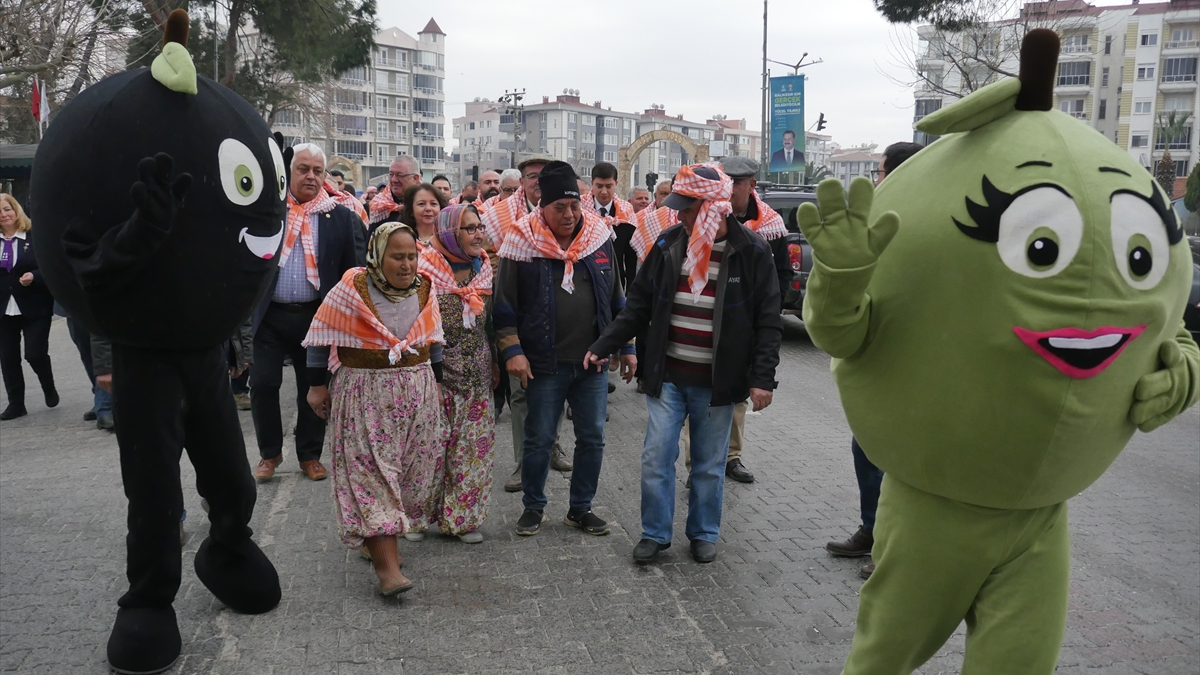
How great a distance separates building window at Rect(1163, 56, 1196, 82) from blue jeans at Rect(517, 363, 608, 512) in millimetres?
76029

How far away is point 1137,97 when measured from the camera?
6794 cm

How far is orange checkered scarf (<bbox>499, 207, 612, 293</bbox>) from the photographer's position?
211 inches

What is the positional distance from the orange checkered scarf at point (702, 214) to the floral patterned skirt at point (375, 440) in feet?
4.88

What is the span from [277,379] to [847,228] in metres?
4.78

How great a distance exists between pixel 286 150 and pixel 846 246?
9.92 feet

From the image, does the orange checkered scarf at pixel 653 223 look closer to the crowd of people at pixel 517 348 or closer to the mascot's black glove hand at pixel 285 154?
the crowd of people at pixel 517 348

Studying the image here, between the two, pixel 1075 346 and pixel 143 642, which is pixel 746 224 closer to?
pixel 1075 346

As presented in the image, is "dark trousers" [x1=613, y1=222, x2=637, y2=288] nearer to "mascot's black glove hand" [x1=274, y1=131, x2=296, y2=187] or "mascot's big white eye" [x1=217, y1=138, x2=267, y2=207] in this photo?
"mascot's black glove hand" [x1=274, y1=131, x2=296, y2=187]

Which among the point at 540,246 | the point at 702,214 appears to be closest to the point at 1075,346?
the point at 702,214

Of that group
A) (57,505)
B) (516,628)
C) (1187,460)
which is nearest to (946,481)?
(516,628)

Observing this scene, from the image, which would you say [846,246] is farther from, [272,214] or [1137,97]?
[1137,97]

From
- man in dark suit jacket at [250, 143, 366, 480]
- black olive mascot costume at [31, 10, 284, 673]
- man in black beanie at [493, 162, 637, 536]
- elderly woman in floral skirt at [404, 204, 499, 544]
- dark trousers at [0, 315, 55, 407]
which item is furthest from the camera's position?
dark trousers at [0, 315, 55, 407]

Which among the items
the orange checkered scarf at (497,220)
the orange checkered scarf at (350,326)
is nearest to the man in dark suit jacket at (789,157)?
the orange checkered scarf at (497,220)

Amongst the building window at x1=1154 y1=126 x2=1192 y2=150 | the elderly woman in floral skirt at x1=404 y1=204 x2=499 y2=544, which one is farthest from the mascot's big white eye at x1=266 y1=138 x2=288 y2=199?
the building window at x1=1154 y1=126 x2=1192 y2=150
